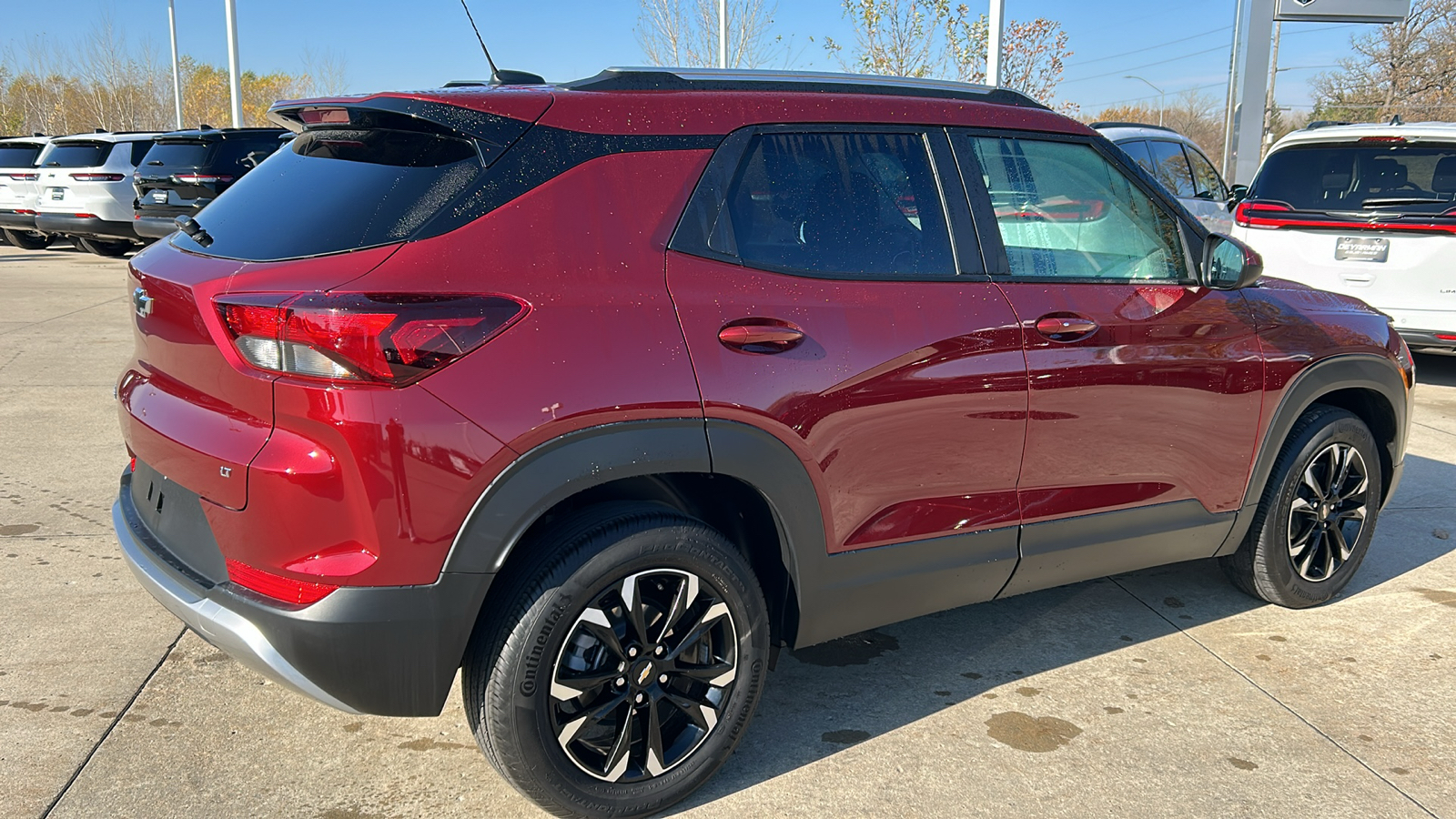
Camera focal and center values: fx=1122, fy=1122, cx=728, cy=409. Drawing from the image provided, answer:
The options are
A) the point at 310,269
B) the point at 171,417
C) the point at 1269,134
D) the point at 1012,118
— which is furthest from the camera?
the point at 1269,134

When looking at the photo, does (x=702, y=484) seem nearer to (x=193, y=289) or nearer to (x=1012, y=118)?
(x=193, y=289)

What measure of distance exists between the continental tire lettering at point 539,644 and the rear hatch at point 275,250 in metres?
0.70

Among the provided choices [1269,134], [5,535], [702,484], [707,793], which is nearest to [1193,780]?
[707,793]

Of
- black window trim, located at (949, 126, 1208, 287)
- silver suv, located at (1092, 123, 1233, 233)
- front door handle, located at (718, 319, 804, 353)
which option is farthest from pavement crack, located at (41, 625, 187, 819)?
silver suv, located at (1092, 123, 1233, 233)

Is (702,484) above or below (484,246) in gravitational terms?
below

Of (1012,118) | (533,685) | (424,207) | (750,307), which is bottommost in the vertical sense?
(533,685)

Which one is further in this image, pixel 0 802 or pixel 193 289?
pixel 0 802

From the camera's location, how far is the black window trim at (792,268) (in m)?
2.73

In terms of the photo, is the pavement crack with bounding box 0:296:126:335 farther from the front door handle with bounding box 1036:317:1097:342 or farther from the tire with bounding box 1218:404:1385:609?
the tire with bounding box 1218:404:1385:609

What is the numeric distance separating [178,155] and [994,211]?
46.8 ft

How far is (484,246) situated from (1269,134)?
152 feet

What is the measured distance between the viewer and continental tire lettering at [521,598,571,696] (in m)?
2.52

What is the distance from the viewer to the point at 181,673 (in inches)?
135

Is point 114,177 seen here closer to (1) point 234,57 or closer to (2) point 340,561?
(1) point 234,57
